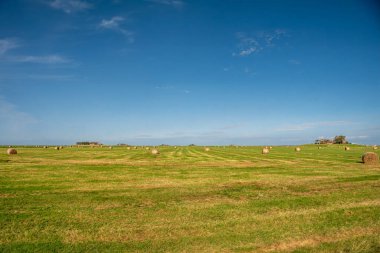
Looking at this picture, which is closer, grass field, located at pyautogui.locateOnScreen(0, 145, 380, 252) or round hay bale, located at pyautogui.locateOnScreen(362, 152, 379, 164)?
grass field, located at pyautogui.locateOnScreen(0, 145, 380, 252)

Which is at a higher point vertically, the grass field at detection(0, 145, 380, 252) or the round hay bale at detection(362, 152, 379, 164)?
the round hay bale at detection(362, 152, 379, 164)

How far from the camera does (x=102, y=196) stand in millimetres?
15898

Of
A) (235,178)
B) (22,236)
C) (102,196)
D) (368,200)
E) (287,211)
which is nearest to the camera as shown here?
(22,236)

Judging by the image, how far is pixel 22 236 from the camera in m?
9.70

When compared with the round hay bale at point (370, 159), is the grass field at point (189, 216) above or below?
below

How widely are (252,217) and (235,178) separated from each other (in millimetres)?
10564

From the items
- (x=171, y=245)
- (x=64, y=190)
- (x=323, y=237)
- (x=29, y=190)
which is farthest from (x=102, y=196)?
(x=323, y=237)

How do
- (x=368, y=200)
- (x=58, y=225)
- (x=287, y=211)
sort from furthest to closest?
1. (x=368, y=200)
2. (x=287, y=211)
3. (x=58, y=225)

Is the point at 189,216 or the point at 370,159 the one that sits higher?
the point at 370,159

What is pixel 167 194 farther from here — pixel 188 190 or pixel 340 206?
pixel 340 206

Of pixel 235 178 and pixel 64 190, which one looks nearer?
pixel 64 190

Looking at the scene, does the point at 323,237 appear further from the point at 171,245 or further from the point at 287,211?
the point at 171,245

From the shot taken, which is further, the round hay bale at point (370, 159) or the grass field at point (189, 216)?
the round hay bale at point (370, 159)

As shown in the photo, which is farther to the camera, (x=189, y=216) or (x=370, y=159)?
(x=370, y=159)
